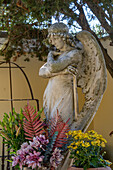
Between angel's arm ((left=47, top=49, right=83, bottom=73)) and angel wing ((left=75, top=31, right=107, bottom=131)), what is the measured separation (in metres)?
0.15

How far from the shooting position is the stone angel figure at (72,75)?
371cm

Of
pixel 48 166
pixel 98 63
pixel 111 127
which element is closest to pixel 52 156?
pixel 48 166

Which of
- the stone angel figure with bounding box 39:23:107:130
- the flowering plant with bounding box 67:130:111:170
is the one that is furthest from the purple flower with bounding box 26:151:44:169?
the stone angel figure with bounding box 39:23:107:130

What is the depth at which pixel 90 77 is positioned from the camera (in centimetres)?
393

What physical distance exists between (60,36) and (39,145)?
Result: 1.27 metres

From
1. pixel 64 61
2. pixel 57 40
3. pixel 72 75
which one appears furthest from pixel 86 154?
pixel 57 40

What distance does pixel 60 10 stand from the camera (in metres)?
4.69

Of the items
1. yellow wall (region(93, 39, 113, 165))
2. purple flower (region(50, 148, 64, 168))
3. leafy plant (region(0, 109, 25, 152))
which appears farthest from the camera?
yellow wall (region(93, 39, 113, 165))

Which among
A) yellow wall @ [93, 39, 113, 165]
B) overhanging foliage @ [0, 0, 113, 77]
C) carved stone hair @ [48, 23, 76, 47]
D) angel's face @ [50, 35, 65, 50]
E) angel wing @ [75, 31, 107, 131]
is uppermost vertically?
overhanging foliage @ [0, 0, 113, 77]

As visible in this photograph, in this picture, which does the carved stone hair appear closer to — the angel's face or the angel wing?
the angel's face

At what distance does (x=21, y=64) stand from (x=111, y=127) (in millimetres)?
2315

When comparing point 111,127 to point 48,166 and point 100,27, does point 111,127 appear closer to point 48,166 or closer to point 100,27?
point 100,27

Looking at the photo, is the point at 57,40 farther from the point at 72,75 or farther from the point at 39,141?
the point at 39,141

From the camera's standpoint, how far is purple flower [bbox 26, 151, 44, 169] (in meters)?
3.02
